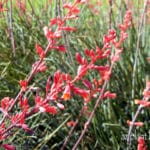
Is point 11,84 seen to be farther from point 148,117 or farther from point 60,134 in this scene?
point 148,117

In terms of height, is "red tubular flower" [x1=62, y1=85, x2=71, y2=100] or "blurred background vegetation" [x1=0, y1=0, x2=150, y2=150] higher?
"red tubular flower" [x1=62, y1=85, x2=71, y2=100]

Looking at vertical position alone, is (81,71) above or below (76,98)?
above

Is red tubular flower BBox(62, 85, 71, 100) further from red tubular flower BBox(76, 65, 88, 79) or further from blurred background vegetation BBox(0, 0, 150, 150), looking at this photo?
blurred background vegetation BBox(0, 0, 150, 150)

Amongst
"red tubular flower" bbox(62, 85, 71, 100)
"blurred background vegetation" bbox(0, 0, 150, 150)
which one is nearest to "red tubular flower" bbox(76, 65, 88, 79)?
"red tubular flower" bbox(62, 85, 71, 100)

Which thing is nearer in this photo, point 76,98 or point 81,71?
point 81,71

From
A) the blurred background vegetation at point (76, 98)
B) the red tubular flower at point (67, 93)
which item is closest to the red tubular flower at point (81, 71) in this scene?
the red tubular flower at point (67, 93)

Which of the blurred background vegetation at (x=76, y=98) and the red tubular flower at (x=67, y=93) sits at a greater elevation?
the red tubular flower at (x=67, y=93)

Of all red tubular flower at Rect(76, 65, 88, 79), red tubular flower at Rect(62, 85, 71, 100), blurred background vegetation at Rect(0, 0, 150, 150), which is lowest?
blurred background vegetation at Rect(0, 0, 150, 150)

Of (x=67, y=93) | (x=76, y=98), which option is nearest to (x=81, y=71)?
(x=67, y=93)

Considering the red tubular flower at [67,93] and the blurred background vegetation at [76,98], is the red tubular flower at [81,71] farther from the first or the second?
the blurred background vegetation at [76,98]

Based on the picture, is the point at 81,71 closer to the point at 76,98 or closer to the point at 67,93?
the point at 67,93

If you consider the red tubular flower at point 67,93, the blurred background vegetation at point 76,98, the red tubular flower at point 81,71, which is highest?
the red tubular flower at point 81,71

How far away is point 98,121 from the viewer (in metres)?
2.40

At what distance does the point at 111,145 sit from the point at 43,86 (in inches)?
26.5
